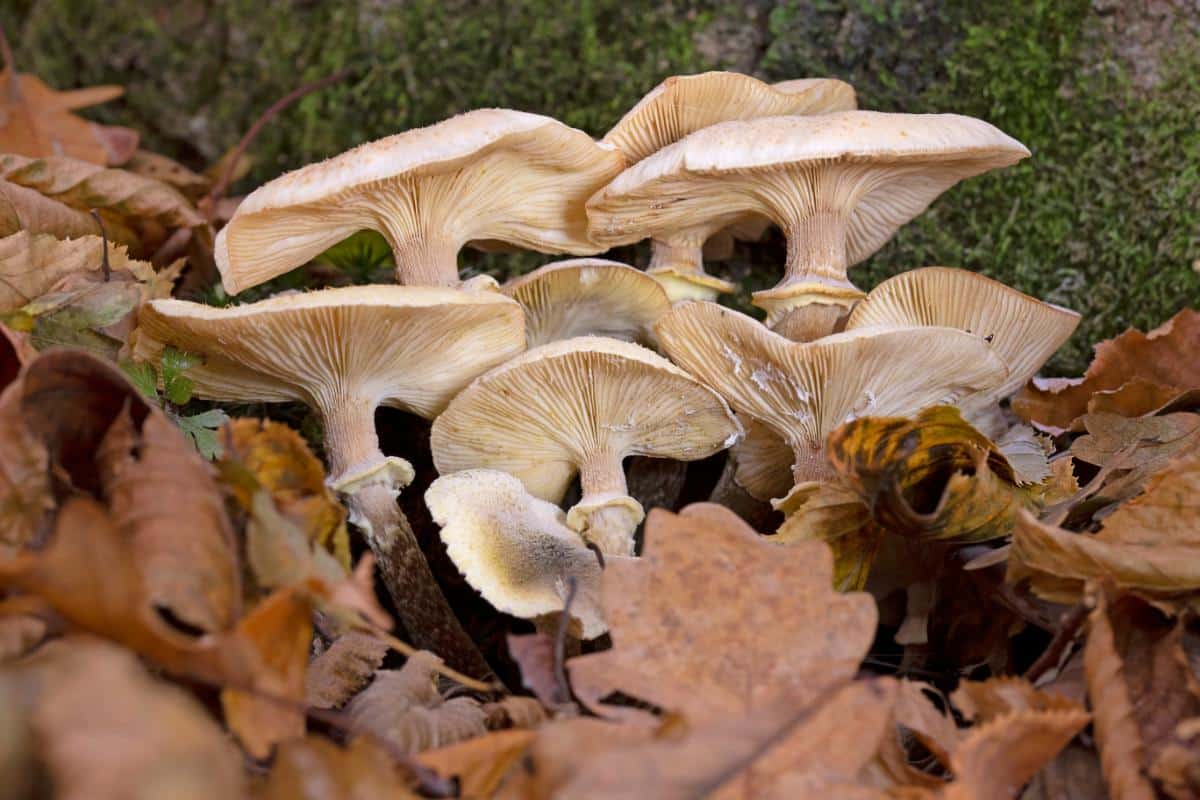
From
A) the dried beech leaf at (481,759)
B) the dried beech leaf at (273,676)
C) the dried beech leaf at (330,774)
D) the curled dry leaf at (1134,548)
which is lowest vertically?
the dried beech leaf at (481,759)

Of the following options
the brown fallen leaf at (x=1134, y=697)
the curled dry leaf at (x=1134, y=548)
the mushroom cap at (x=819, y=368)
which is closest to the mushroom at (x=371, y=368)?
the mushroom cap at (x=819, y=368)

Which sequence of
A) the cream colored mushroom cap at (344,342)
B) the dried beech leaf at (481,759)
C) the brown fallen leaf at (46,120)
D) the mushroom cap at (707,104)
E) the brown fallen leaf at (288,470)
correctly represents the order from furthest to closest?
the brown fallen leaf at (46,120)
the mushroom cap at (707,104)
the cream colored mushroom cap at (344,342)
the brown fallen leaf at (288,470)
the dried beech leaf at (481,759)

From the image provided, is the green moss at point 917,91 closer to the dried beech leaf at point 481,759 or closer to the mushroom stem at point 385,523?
the mushroom stem at point 385,523

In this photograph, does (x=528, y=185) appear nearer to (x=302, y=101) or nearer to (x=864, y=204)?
(x=864, y=204)

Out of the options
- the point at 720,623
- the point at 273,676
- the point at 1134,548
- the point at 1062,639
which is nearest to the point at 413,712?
the point at 273,676

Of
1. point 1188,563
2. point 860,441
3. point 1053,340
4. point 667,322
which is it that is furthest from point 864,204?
point 1188,563
